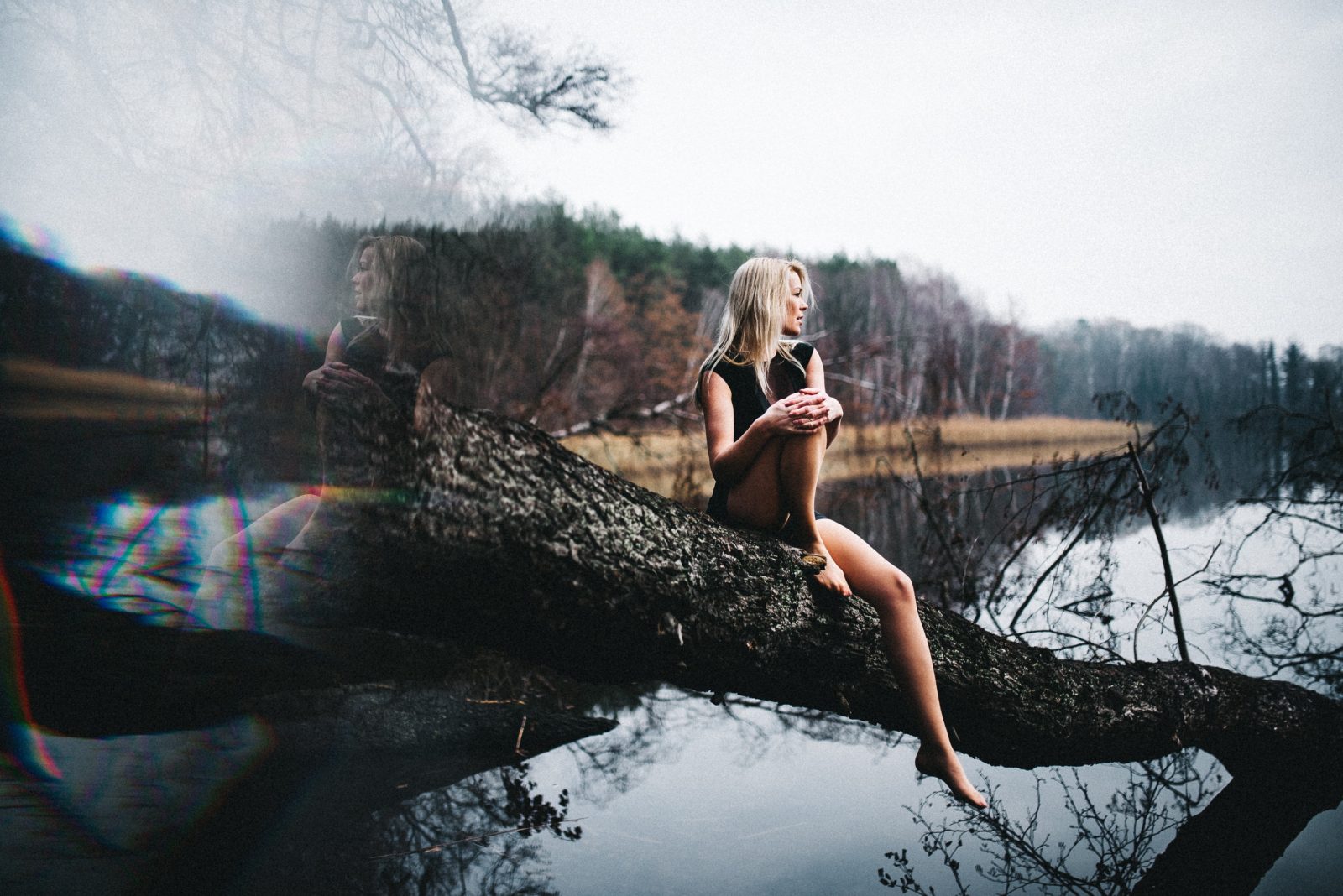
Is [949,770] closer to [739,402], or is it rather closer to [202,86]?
[739,402]

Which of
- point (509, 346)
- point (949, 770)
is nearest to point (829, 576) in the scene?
point (949, 770)

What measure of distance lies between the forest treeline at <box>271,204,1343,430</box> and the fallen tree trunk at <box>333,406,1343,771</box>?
0.59 meters

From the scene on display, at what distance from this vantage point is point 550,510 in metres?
1.79

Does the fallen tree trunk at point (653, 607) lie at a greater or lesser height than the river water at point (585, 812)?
greater

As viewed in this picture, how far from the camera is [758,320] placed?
241 centimetres

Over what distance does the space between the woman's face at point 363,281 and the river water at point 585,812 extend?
18.4 inches

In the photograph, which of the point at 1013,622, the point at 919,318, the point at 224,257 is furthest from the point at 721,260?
the point at 224,257

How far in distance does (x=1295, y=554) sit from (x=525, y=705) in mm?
7425

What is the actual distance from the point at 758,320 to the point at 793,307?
13 centimetres

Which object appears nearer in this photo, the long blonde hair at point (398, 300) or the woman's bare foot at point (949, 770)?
the long blonde hair at point (398, 300)

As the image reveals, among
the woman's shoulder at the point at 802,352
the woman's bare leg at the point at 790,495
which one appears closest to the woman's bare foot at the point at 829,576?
the woman's bare leg at the point at 790,495

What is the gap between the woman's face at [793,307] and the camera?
244cm

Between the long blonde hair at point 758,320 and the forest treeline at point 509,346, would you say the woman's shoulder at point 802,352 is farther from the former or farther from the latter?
the forest treeline at point 509,346

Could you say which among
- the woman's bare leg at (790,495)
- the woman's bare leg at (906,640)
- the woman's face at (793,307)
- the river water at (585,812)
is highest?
the woman's face at (793,307)
